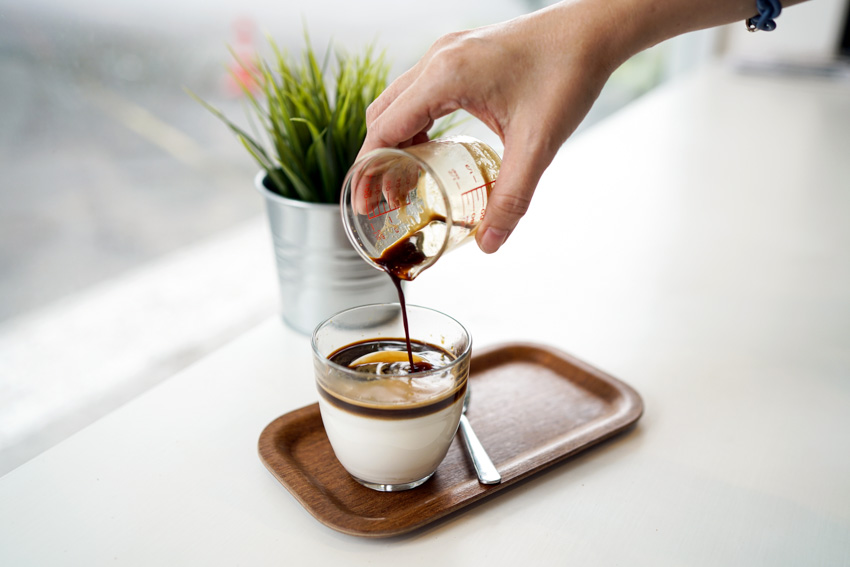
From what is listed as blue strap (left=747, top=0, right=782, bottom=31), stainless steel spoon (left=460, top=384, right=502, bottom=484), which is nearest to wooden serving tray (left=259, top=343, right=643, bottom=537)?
stainless steel spoon (left=460, top=384, right=502, bottom=484)

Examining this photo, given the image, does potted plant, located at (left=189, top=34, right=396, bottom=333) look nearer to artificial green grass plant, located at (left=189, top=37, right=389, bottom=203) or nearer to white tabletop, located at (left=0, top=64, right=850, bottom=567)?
artificial green grass plant, located at (left=189, top=37, right=389, bottom=203)

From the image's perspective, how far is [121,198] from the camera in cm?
133

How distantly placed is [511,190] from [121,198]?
96cm

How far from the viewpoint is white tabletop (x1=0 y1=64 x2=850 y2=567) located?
61 centimetres

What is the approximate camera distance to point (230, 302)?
142cm

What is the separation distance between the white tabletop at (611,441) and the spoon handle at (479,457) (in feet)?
0.10

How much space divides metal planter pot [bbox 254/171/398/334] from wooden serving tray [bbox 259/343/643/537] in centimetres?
17

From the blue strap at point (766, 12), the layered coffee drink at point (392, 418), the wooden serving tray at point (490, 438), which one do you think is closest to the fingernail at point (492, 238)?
the layered coffee drink at point (392, 418)

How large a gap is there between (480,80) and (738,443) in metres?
0.49

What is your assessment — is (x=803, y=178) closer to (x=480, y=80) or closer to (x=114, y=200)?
(x=480, y=80)

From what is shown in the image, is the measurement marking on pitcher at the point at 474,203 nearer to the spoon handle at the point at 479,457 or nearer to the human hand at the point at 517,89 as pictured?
the human hand at the point at 517,89

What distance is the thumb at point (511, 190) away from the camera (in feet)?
2.14

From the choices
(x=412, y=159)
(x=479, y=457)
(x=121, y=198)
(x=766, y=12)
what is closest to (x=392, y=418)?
(x=479, y=457)

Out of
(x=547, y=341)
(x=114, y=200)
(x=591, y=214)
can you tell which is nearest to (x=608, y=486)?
(x=547, y=341)
